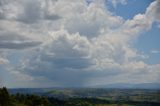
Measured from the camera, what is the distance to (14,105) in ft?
493

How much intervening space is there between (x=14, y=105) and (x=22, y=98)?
33080 millimetres

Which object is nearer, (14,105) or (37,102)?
(14,105)

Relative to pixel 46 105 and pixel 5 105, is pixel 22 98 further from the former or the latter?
pixel 5 105

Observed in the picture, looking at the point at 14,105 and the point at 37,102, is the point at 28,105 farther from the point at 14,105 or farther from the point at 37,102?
the point at 14,105

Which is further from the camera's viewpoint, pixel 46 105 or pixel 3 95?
pixel 46 105

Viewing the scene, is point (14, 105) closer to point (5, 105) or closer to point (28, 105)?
point (5, 105)

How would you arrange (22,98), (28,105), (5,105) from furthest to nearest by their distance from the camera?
(22,98) → (28,105) → (5,105)

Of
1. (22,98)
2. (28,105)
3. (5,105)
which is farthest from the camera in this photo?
(22,98)

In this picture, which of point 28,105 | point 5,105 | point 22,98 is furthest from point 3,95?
point 22,98

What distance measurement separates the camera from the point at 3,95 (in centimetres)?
14538

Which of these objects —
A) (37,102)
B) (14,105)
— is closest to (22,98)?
(37,102)

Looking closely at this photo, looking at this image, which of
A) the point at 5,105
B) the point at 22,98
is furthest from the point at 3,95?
the point at 22,98

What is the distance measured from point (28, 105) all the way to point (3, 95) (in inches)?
1066

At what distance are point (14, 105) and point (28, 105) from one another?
20.8m
